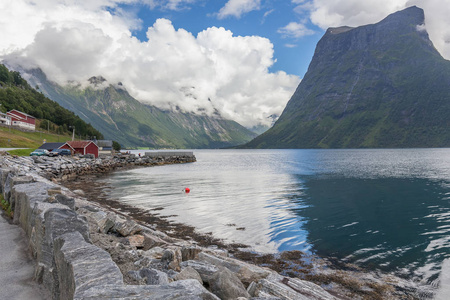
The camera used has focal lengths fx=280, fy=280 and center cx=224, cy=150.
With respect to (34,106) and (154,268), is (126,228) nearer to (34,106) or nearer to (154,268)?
(154,268)

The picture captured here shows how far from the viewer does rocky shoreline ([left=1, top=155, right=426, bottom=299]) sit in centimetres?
539

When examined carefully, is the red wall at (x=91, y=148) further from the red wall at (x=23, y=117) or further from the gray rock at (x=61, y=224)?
the gray rock at (x=61, y=224)

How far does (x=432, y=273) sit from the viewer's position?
1437 cm

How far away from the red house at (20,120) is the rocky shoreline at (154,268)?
470 ft

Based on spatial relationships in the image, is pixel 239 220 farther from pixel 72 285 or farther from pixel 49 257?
pixel 72 285

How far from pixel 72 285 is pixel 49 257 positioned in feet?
9.99

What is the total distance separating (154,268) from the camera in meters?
10.3

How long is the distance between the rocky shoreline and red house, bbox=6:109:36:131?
143351 mm

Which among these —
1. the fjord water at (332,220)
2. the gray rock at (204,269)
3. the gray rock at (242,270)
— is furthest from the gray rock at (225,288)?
the fjord water at (332,220)

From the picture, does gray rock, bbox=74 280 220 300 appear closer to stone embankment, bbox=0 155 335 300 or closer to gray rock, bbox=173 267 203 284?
stone embankment, bbox=0 155 335 300

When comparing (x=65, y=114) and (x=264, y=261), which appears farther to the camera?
(x=65, y=114)

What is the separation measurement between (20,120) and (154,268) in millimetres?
161410

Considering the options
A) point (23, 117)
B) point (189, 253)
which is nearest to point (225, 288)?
point (189, 253)

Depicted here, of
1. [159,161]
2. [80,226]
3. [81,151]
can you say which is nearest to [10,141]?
[81,151]
